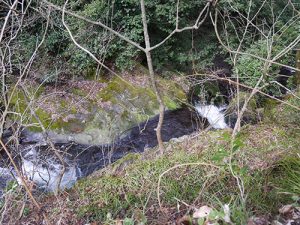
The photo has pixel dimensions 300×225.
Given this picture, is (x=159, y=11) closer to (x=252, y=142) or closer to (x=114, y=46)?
(x=114, y=46)

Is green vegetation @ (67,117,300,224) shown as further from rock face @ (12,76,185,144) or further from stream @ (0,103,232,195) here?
rock face @ (12,76,185,144)

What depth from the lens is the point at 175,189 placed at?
9.58 ft

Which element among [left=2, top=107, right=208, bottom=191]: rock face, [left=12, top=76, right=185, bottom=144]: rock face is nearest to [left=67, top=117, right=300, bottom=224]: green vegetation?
[left=2, top=107, right=208, bottom=191]: rock face

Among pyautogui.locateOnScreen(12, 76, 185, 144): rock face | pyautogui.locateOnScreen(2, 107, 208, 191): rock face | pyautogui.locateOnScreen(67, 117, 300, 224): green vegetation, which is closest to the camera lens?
pyautogui.locateOnScreen(67, 117, 300, 224): green vegetation

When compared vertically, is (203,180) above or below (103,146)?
above

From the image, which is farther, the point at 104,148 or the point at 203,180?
the point at 104,148

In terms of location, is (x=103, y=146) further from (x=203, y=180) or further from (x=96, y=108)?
(x=203, y=180)

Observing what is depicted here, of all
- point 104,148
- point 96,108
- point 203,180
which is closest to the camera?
point 203,180

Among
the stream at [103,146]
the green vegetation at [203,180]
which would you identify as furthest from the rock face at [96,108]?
the green vegetation at [203,180]

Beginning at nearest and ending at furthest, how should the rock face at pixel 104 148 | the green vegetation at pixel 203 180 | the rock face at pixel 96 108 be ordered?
the green vegetation at pixel 203 180 → the rock face at pixel 104 148 → the rock face at pixel 96 108

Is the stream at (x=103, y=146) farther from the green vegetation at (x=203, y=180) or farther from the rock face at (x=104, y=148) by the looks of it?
the green vegetation at (x=203, y=180)

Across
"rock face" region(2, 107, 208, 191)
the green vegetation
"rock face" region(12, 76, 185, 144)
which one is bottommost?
"rock face" region(2, 107, 208, 191)

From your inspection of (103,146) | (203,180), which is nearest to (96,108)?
(103,146)

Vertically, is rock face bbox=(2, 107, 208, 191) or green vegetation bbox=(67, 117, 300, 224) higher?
green vegetation bbox=(67, 117, 300, 224)
